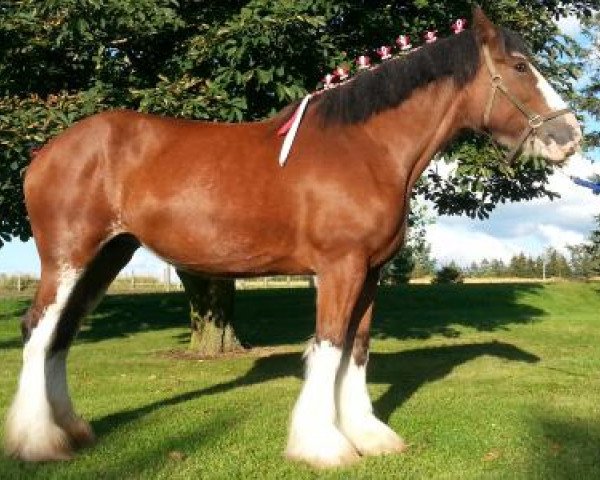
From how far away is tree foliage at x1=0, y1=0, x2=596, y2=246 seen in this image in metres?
9.59

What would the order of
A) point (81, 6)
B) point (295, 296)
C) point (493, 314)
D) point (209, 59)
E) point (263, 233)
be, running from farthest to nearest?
point (295, 296), point (493, 314), point (209, 59), point (81, 6), point (263, 233)

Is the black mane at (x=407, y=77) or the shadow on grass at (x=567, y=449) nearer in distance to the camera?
the shadow on grass at (x=567, y=449)

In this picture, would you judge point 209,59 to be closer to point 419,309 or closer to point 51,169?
point 51,169

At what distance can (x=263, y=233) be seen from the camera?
5500 mm

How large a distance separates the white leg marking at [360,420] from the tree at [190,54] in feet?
15.5

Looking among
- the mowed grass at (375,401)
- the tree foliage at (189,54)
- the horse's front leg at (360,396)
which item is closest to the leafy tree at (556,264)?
the mowed grass at (375,401)

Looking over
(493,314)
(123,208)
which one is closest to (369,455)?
(123,208)

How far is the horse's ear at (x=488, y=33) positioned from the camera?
5.62 metres

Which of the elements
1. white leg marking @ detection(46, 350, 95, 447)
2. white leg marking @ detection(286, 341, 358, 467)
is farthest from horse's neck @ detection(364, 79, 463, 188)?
white leg marking @ detection(46, 350, 95, 447)

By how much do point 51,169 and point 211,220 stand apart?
1.44m

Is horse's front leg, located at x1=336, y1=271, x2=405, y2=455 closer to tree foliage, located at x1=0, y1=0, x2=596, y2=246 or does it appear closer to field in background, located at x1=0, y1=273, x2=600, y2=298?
tree foliage, located at x1=0, y1=0, x2=596, y2=246

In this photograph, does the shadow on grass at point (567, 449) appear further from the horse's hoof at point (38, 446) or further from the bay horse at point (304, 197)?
the horse's hoof at point (38, 446)

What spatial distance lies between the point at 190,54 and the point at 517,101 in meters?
5.65

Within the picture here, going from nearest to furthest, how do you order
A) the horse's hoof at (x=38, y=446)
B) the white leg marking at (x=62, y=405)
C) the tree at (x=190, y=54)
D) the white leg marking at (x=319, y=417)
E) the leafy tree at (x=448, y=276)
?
the white leg marking at (x=319, y=417) → the horse's hoof at (x=38, y=446) → the white leg marking at (x=62, y=405) → the tree at (x=190, y=54) → the leafy tree at (x=448, y=276)
